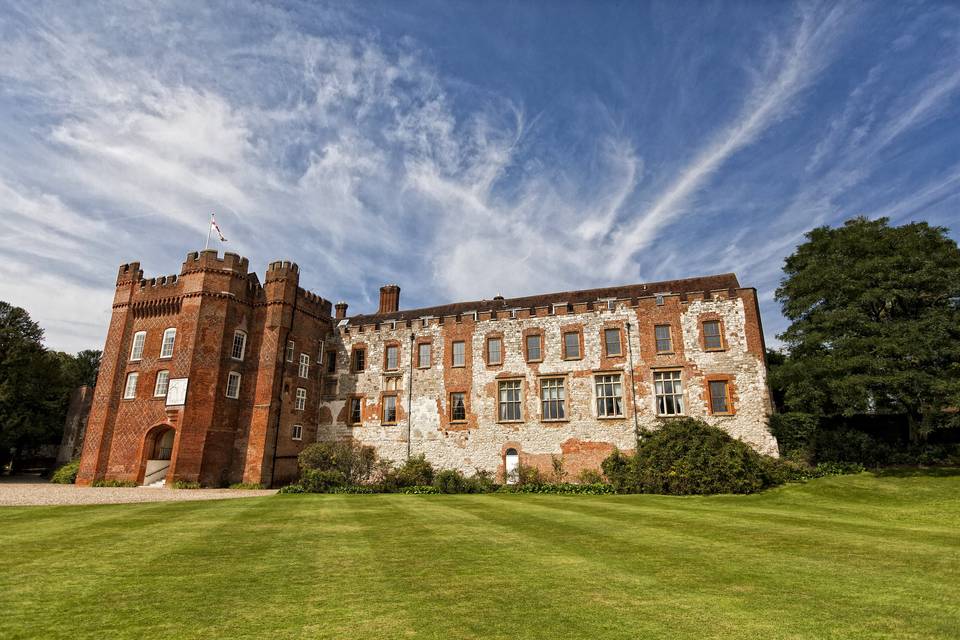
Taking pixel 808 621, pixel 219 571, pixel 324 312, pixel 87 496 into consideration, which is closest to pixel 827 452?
pixel 808 621

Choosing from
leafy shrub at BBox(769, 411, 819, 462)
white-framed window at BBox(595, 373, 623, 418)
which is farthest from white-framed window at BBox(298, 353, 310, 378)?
leafy shrub at BBox(769, 411, 819, 462)

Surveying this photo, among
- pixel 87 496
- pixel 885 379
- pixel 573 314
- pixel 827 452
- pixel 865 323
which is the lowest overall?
pixel 87 496

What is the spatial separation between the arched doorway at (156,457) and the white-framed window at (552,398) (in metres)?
20.6

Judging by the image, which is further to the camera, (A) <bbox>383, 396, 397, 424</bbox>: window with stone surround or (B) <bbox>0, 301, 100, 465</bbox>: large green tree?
(B) <bbox>0, 301, 100, 465</bbox>: large green tree

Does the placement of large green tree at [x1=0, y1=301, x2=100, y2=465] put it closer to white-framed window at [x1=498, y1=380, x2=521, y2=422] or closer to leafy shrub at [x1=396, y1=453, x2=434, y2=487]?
leafy shrub at [x1=396, y1=453, x2=434, y2=487]

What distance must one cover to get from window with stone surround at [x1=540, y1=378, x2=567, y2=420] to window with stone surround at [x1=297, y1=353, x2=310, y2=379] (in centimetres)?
1553

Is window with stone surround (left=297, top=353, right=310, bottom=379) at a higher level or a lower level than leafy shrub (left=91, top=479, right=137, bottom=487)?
higher

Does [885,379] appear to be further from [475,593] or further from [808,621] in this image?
[475,593]

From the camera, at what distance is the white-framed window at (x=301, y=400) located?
3328 cm

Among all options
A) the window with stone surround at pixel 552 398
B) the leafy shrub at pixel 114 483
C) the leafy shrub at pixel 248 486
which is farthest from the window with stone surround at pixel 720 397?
the leafy shrub at pixel 114 483

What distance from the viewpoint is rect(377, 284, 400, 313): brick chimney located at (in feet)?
136

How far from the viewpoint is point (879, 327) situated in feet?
73.3

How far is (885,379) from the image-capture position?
20.9 meters

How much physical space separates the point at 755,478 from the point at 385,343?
74.4 feet
